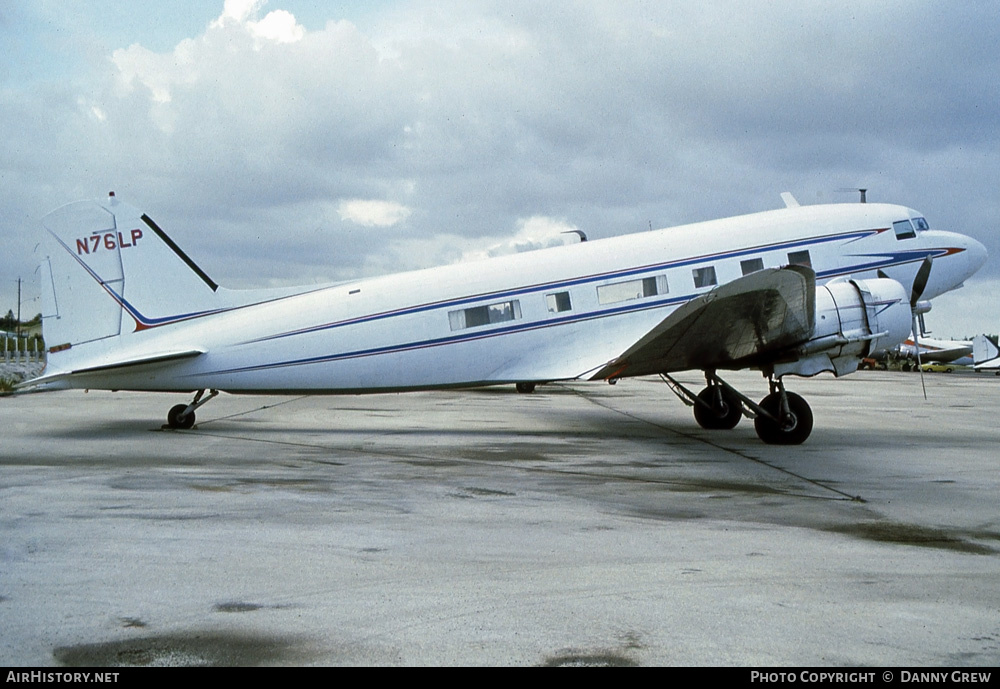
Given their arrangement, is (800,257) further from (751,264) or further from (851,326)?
(851,326)

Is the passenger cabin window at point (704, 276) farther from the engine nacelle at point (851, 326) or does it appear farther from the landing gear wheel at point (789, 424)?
the landing gear wheel at point (789, 424)

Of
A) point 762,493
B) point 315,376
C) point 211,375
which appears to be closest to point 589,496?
point 762,493

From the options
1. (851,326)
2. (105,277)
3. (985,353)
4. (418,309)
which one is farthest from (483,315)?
(985,353)

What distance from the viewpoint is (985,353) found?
51.5 meters

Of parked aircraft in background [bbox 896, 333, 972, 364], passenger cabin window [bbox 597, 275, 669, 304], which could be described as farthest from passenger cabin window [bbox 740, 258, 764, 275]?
parked aircraft in background [bbox 896, 333, 972, 364]

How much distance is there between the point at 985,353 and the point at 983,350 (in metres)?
0.39

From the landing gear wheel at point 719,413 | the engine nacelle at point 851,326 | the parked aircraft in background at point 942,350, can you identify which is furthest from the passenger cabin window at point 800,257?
the parked aircraft in background at point 942,350

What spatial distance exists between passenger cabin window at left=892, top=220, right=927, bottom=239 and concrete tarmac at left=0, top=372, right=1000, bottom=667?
3651mm

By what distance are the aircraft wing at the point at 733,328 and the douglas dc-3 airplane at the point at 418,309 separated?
0.35 ft

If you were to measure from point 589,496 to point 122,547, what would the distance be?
416 cm

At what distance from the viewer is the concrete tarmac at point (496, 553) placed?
151 inches

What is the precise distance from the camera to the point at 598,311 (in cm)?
1291

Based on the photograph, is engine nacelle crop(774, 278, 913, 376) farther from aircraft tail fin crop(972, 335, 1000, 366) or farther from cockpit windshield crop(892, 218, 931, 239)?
aircraft tail fin crop(972, 335, 1000, 366)

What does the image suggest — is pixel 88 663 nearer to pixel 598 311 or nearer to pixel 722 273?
pixel 598 311
